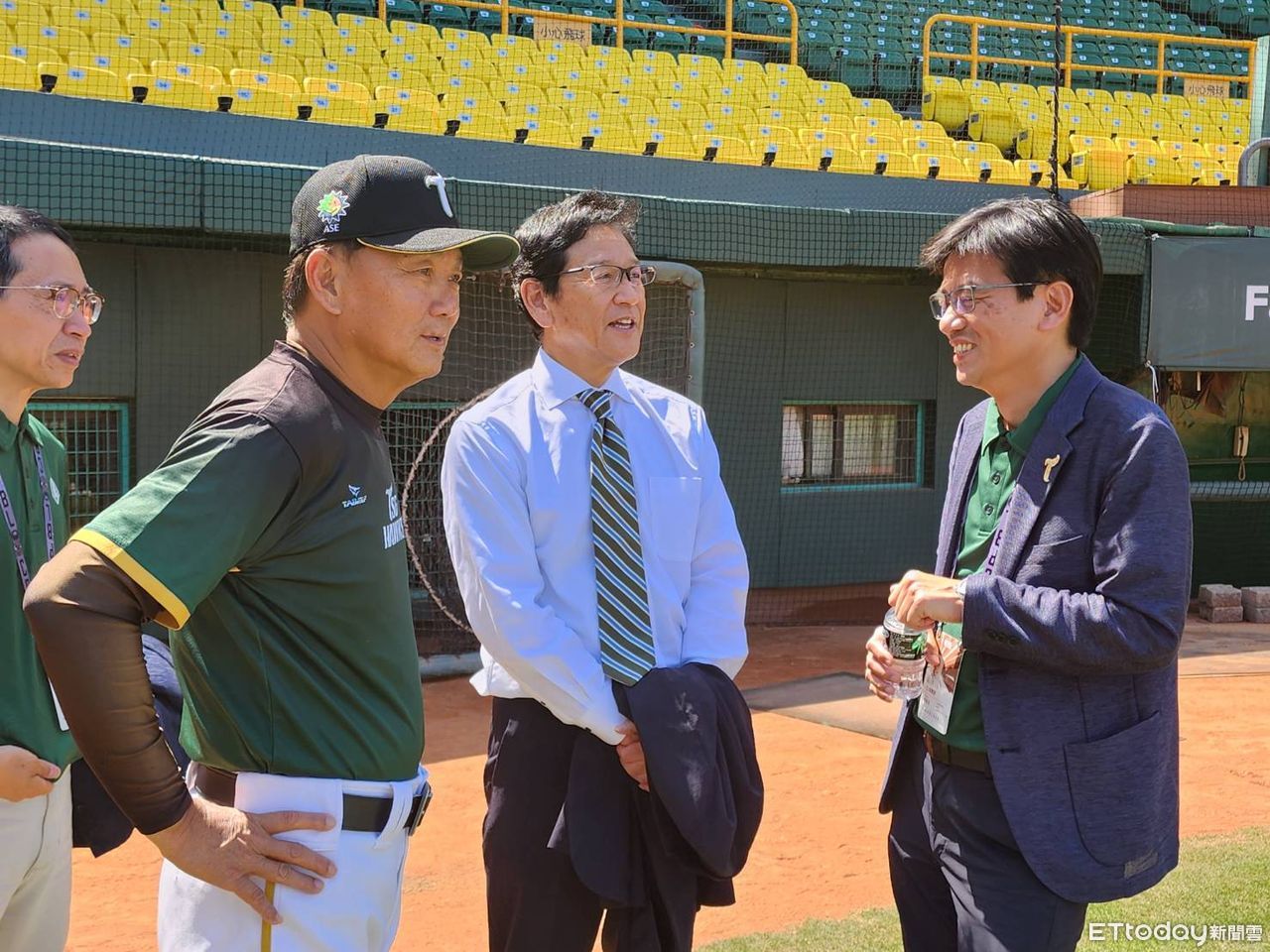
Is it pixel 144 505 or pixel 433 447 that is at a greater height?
pixel 144 505

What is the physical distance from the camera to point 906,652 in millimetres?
2439

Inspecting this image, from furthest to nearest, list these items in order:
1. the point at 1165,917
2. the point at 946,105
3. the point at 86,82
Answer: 1. the point at 946,105
2. the point at 86,82
3. the point at 1165,917

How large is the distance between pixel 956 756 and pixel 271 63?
1117cm

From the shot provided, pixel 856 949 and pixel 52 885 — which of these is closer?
pixel 52 885

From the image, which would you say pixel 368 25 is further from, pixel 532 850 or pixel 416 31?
pixel 532 850

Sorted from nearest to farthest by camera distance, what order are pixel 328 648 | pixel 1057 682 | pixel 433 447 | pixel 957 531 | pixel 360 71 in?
pixel 328 648 → pixel 1057 682 → pixel 957 531 → pixel 433 447 → pixel 360 71

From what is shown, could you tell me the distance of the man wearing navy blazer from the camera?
219 centimetres

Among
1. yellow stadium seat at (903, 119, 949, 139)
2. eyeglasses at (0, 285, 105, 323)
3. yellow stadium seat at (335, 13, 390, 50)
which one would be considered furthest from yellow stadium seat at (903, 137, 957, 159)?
eyeglasses at (0, 285, 105, 323)

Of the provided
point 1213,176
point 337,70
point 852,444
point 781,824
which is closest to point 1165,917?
point 781,824

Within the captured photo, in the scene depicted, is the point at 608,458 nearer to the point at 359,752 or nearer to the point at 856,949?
the point at 359,752

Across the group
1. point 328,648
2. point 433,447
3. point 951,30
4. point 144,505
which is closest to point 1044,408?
point 328,648

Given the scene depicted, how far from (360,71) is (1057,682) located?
37.1 ft

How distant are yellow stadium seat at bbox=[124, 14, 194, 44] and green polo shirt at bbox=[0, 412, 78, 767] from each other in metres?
10.00

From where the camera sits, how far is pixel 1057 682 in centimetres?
226
